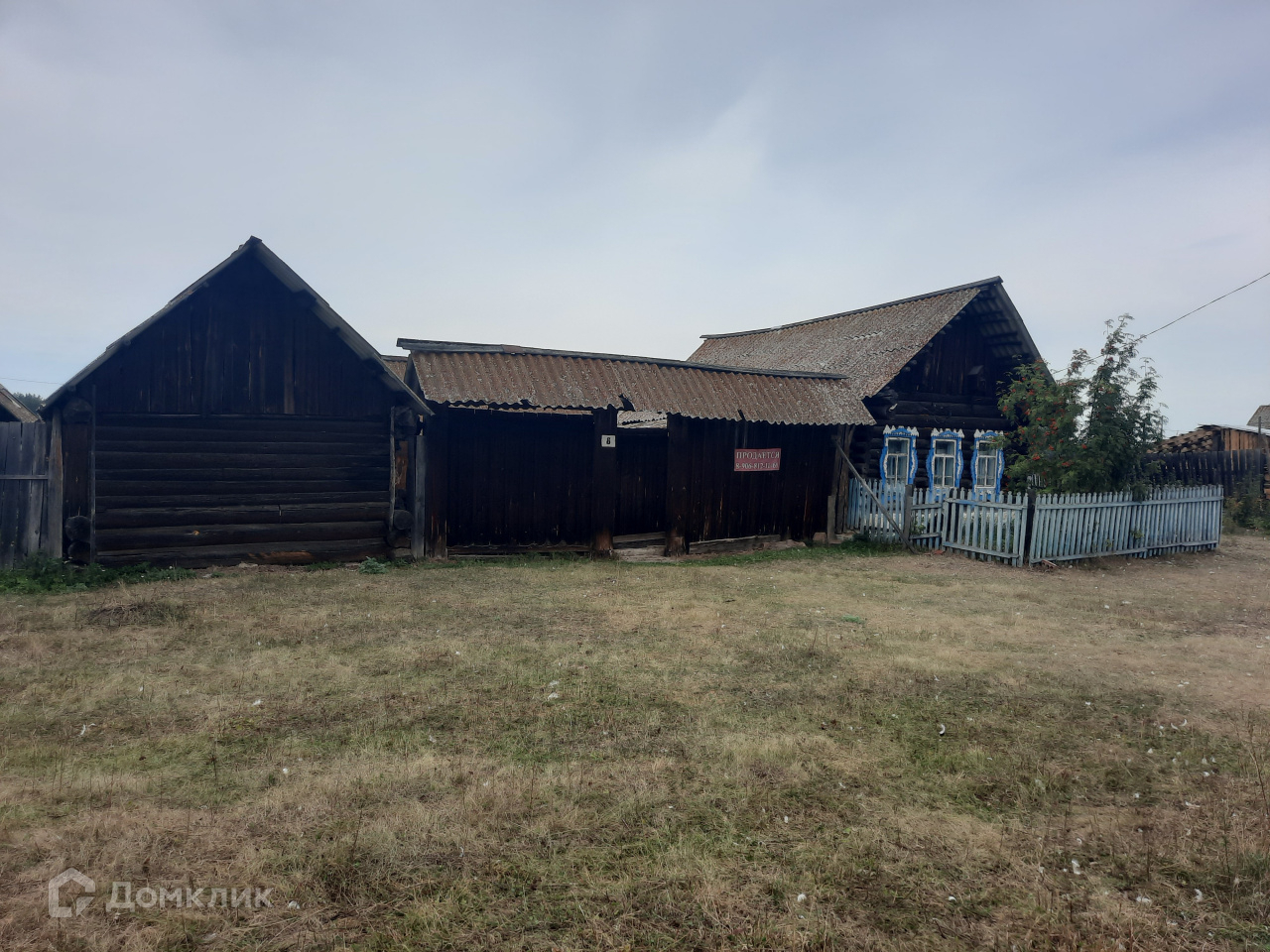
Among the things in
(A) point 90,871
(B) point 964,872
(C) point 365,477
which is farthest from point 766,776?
(C) point 365,477

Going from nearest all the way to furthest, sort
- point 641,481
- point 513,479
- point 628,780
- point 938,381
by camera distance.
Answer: point 628,780
point 513,479
point 641,481
point 938,381

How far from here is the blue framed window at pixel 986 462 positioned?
21125 millimetres

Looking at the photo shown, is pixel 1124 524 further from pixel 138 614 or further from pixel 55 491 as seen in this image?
pixel 55 491

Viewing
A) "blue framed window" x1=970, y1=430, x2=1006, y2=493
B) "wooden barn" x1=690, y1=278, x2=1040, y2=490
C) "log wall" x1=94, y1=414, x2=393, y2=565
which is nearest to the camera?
"log wall" x1=94, y1=414, x2=393, y2=565

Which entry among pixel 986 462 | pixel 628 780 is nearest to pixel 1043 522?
pixel 986 462

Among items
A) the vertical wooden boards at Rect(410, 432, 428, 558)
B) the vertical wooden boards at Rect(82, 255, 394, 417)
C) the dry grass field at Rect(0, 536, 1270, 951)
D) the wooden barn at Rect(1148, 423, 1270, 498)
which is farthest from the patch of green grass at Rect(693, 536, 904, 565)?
the wooden barn at Rect(1148, 423, 1270, 498)

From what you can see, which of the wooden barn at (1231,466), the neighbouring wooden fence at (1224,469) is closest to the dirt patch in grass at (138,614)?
the wooden barn at (1231,466)

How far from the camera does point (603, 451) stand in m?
14.6

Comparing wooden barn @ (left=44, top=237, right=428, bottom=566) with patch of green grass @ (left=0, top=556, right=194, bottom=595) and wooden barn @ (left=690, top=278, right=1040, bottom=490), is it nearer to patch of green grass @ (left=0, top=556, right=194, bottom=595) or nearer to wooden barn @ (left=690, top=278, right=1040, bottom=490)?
patch of green grass @ (left=0, top=556, right=194, bottom=595)

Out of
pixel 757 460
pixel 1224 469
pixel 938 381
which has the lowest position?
pixel 757 460

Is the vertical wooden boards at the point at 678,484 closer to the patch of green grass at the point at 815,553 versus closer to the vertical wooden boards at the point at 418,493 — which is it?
the patch of green grass at the point at 815,553

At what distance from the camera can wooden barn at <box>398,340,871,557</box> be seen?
545 inches

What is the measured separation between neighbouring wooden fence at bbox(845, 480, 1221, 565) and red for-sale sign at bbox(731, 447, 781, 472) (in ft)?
7.85

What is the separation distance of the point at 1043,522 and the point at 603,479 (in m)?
8.89
